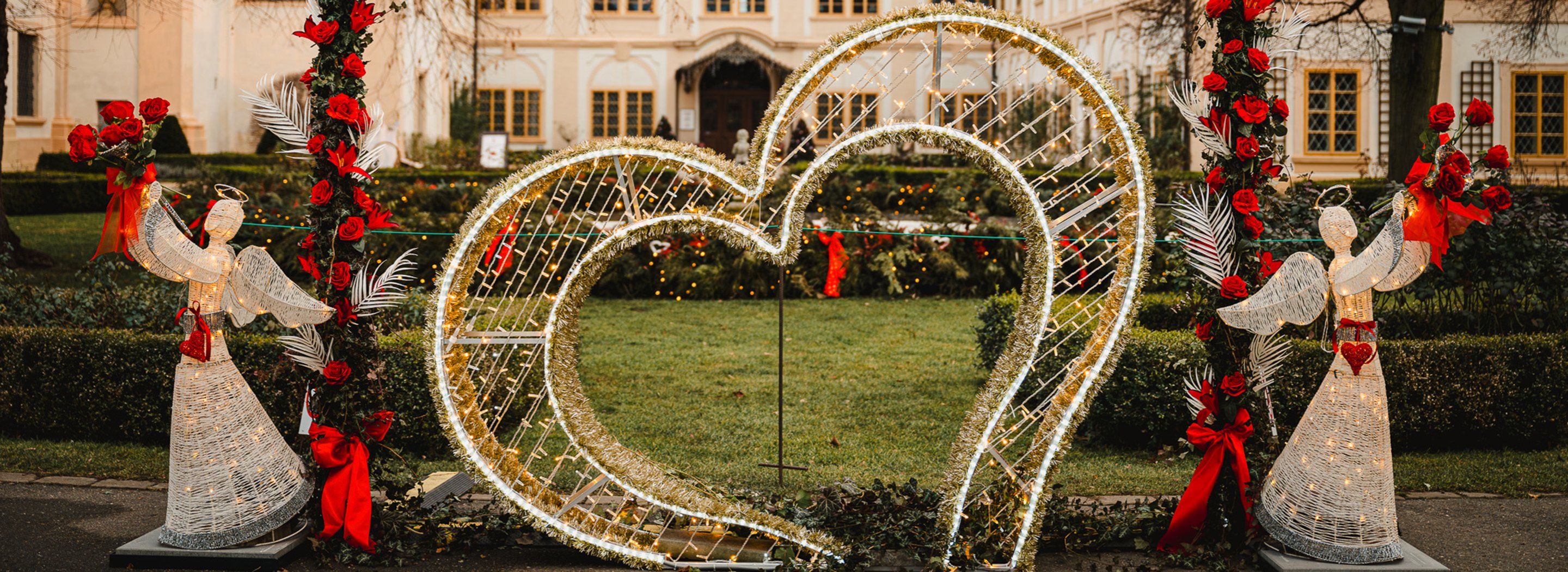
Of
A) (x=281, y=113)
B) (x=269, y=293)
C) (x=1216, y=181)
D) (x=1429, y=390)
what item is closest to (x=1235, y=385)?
(x=1216, y=181)

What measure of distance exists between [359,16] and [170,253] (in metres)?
1.19

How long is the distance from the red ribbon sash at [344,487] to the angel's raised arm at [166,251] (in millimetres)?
780

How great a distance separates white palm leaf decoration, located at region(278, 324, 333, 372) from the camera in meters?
4.97

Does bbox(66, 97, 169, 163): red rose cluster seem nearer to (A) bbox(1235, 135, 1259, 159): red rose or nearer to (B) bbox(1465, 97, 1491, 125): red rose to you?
(A) bbox(1235, 135, 1259, 159): red rose

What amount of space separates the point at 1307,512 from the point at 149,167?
15.6 feet

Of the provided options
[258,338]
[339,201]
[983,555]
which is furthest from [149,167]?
[983,555]

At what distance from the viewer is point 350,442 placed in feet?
16.5

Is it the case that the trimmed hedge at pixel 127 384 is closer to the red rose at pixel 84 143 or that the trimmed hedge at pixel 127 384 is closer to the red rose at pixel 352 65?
the red rose at pixel 352 65

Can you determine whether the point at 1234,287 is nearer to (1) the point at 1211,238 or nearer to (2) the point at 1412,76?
(1) the point at 1211,238

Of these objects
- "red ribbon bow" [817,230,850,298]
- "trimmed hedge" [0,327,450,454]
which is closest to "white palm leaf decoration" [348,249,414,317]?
"trimmed hedge" [0,327,450,454]

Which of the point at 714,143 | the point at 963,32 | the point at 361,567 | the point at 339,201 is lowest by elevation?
the point at 361,567

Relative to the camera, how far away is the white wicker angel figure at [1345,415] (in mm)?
4746

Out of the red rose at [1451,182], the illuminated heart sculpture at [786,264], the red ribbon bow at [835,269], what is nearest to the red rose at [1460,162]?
the red rose at [1451,182]

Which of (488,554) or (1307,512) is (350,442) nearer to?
(488,554)
